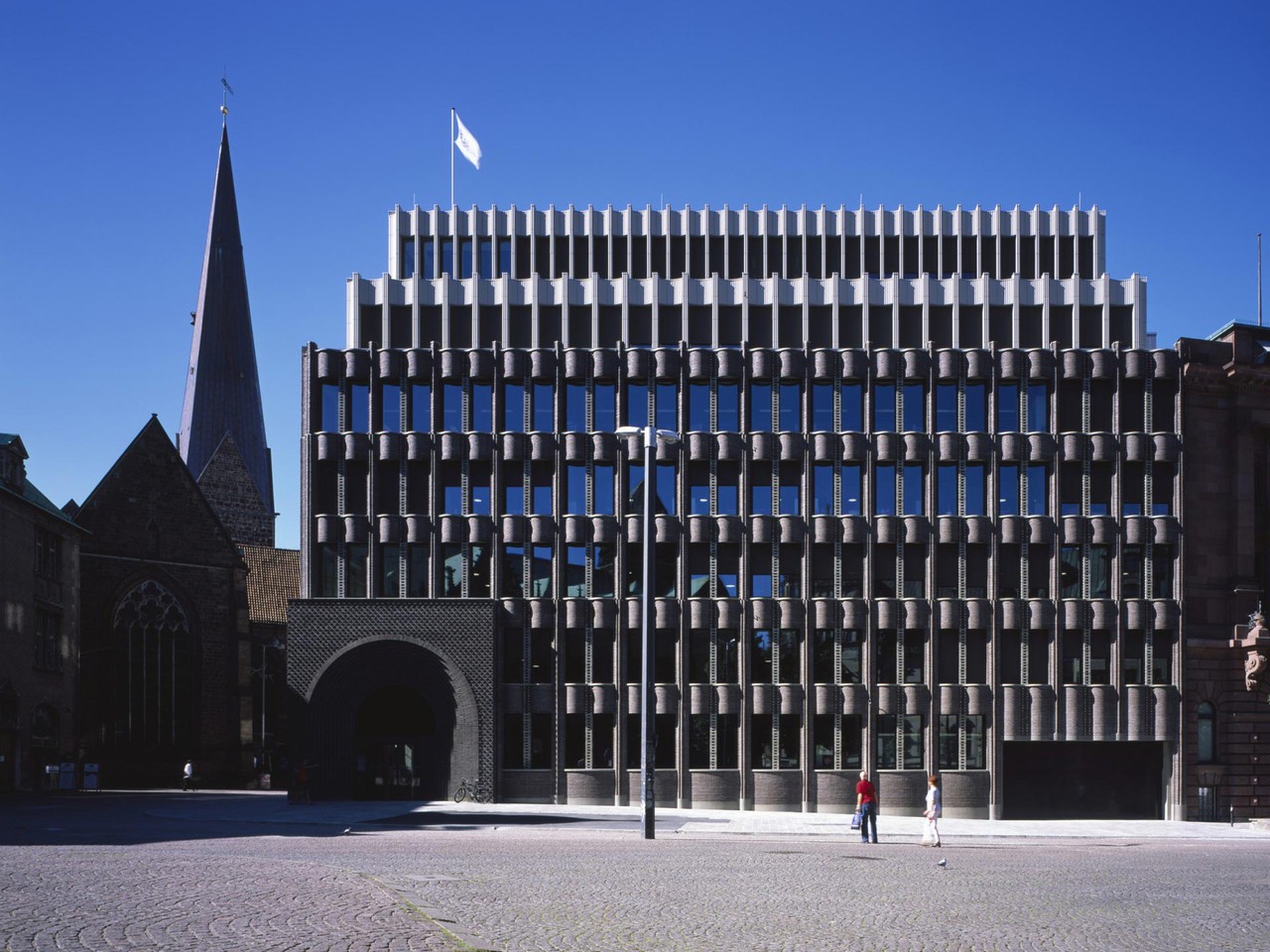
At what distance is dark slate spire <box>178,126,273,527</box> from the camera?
316 ft

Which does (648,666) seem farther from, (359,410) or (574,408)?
(359,410)

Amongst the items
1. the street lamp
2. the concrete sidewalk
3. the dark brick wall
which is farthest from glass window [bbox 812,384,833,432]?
the street lamp

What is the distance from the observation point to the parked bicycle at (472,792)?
168 feet

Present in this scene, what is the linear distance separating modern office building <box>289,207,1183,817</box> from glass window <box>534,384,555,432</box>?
8 cm

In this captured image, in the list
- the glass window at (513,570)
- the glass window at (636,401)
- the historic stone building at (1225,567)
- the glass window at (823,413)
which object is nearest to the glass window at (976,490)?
the glass window at (823,413)

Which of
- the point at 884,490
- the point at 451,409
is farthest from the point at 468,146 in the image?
the point at 884,490

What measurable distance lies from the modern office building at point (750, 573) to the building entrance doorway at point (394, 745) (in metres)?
0.11

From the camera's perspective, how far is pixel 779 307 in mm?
55500

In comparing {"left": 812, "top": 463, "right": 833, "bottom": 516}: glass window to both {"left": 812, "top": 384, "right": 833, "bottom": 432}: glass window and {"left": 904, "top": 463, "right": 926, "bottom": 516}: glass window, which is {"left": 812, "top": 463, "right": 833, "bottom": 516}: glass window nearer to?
{"left": 812, "top": 384, "right": 833, "bottom": 432}: glass window

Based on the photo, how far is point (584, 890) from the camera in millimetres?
20328

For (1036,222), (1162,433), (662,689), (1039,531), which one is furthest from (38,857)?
(1036,222)

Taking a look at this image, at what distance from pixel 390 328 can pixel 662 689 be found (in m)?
17.2

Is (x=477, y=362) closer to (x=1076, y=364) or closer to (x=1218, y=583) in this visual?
(x=1076, y=364)

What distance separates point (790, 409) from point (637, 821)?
17775mm
